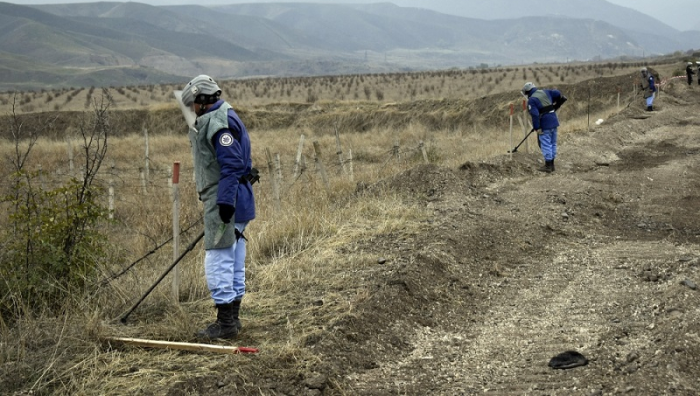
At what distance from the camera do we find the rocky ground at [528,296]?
5012 millimetres

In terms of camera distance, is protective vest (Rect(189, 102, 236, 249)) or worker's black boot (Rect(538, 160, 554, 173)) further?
worker's black boot (Rect(538, 160, 554, 173))

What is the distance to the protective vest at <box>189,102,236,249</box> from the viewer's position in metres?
5.46

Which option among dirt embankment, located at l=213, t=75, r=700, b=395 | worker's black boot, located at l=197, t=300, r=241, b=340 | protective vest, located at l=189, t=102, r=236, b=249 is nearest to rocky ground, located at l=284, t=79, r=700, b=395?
dirt embankment, located at l=213, t=75, r=700, b=395

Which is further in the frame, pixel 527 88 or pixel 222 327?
pixel 527 88

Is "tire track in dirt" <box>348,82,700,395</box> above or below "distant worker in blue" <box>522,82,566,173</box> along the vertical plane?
below

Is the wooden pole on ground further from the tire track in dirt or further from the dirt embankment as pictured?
the tire track in dirt

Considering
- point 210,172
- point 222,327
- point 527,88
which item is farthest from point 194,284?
point 527,88

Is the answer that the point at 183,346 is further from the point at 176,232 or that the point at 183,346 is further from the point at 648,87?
the point at 648,87

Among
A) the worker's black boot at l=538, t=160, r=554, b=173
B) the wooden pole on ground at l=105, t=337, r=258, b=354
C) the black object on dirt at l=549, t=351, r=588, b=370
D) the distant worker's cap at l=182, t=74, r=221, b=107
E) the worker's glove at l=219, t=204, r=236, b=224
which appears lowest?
the black object on dirt at l=549, t=351, r=588, b=370

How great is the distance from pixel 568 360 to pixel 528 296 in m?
1.71

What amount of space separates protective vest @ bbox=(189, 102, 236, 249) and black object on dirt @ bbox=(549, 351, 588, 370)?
2592 millimetres

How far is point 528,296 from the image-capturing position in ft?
22.7

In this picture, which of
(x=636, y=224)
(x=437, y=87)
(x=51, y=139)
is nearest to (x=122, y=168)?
(x=51, y=139)

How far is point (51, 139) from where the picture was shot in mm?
33438
